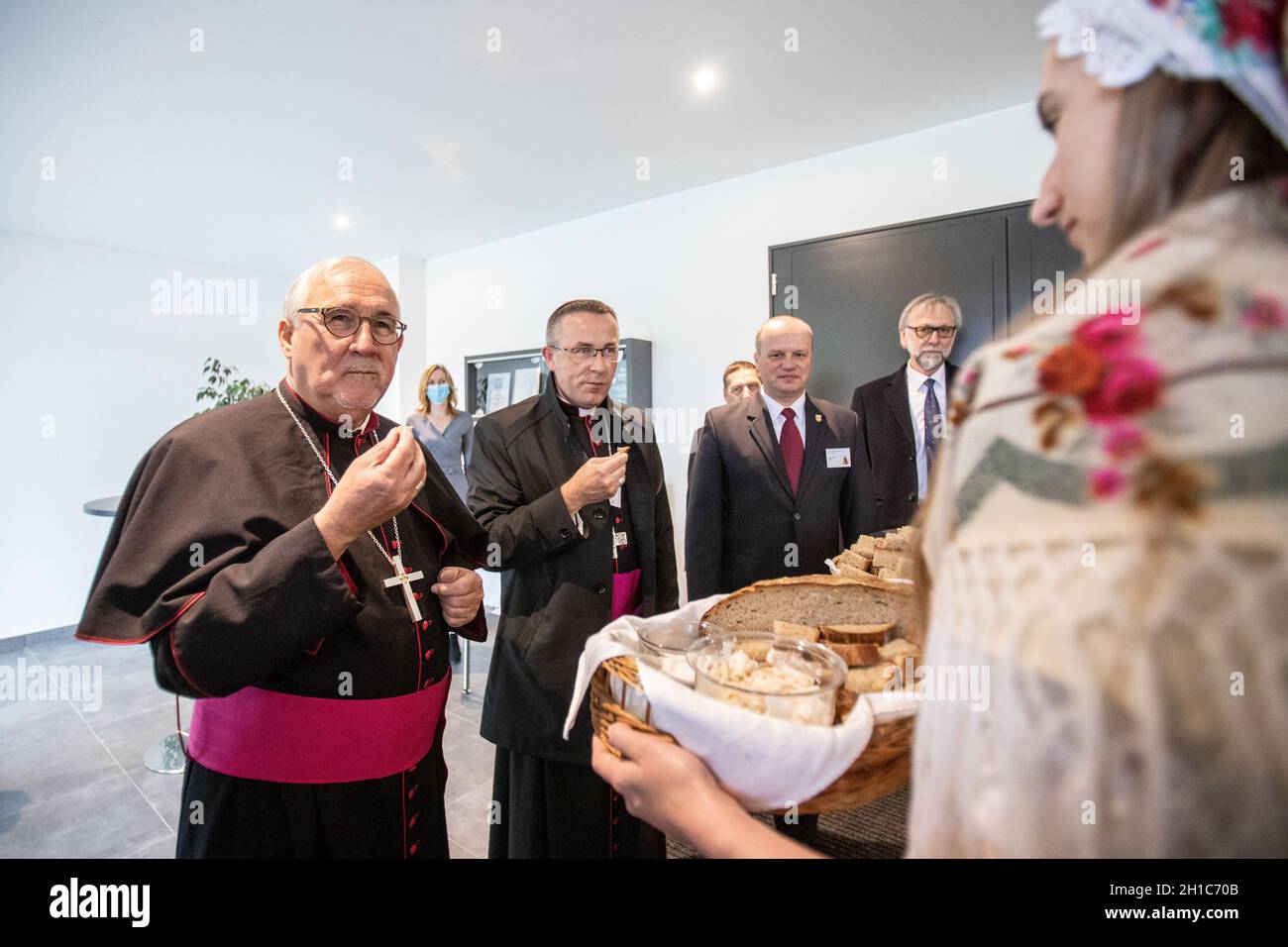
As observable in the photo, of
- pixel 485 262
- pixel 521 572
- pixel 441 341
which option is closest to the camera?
pixel 521 572

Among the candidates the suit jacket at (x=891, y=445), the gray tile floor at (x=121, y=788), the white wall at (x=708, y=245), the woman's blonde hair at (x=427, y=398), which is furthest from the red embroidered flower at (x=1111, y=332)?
the woman's blonde hair at (x=427, y=398)

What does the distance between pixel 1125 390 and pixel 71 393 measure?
735 centimetres

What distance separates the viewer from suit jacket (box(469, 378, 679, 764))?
180cm

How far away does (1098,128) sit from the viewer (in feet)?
1.39

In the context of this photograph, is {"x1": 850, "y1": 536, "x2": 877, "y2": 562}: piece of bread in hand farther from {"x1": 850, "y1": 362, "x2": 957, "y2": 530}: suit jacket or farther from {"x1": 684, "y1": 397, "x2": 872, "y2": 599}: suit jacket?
{"x1": 850, "y1": 362, "x2": 957, "y2": 530}: suit jacket

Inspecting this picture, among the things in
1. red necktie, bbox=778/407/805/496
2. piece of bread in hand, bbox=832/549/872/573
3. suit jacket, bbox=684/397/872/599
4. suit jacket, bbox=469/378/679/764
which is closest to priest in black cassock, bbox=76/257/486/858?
suit jacket, bbox=469/378/679/764

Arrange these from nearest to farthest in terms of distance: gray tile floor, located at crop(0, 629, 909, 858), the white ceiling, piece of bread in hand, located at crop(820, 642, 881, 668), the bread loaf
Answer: piece of bread in hand, located at crop(820, 642, 881, 668)
the bread loaf
gray tile floor, located at crop(0, 629, 909, 858)
the white ceiling

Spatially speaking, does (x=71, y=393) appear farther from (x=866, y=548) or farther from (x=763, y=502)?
(x=866, y=548)

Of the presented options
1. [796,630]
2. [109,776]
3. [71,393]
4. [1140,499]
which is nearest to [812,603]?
[796,630]

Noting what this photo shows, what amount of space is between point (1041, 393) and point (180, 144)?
5.03 metres

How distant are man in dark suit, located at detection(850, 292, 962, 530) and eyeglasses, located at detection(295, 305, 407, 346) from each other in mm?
2696
